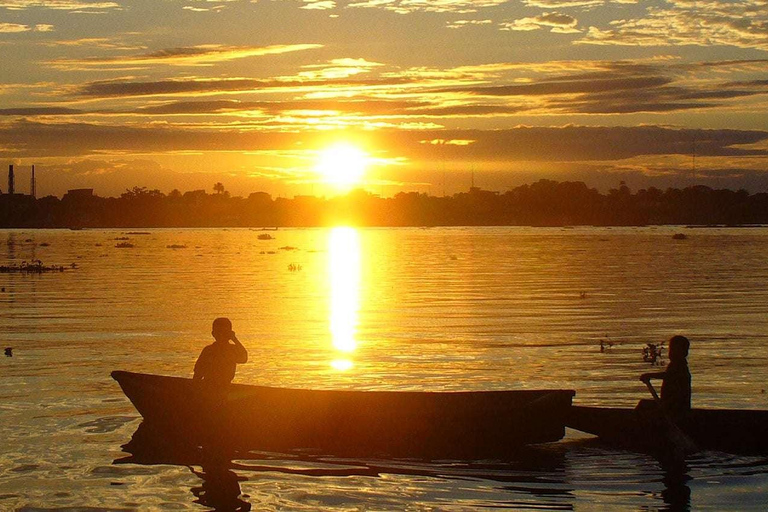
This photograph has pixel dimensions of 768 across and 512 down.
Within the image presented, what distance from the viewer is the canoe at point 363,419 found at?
1595 centimetres

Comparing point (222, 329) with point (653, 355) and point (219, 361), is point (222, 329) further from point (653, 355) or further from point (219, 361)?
point (653, 355)

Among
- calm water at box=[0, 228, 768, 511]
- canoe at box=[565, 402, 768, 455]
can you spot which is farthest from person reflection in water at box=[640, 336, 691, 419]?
calm water at box=[0, 228, 768, 511]

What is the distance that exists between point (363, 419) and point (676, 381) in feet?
16.9

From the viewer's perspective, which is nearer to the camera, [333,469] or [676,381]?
[333,469]

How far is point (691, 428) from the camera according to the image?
1602 cm

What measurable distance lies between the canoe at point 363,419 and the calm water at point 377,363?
21.5 inches

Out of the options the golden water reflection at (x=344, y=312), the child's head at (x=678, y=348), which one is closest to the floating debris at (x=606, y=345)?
the golden water reflection at (x=344, y=312)

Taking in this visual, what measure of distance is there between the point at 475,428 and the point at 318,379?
7.48m

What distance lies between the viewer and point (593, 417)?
1636cm

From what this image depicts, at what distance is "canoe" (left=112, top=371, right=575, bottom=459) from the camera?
16.0 meters

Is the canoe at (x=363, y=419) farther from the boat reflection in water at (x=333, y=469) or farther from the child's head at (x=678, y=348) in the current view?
the child's head at (x=678, y=348)

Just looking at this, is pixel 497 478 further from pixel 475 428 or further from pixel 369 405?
pixel 369 405

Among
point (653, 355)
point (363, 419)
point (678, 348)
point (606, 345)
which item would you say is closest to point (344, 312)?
point (606, 345)

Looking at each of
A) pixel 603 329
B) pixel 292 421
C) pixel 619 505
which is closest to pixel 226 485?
pixel 292 421
